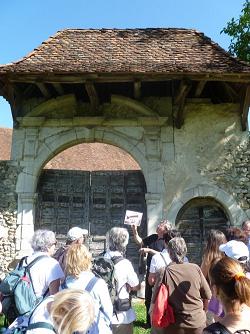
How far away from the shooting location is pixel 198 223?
30.6 ft

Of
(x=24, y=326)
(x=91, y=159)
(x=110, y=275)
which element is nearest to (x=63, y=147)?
(x=110, y=275)

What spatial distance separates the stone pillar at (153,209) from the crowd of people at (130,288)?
4160 mm

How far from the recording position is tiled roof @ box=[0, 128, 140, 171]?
661 inches

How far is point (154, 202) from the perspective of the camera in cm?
874

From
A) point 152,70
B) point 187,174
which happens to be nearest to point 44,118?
point 152,70

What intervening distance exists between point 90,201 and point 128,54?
12.0 feet

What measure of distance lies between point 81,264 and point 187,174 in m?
6.05

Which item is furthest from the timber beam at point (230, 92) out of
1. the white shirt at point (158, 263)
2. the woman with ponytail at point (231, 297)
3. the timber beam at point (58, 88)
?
the woman with ponytail at point (231, 297)

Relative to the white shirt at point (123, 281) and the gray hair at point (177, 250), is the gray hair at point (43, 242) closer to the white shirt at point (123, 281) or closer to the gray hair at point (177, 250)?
the white shirt at point (123, 281)

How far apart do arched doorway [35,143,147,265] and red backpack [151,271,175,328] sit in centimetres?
627

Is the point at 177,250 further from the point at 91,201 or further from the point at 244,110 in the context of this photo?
the point at 91,201

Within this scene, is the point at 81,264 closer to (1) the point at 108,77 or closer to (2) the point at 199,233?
(1) the point at 108,77

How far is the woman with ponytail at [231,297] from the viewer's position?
2.20 metres

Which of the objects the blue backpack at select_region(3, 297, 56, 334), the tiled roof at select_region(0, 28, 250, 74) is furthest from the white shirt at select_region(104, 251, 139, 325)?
the tiled roof at select_region(0, 28, 250, 74)
